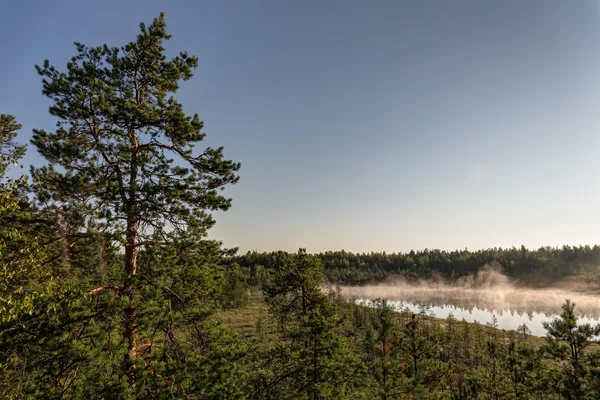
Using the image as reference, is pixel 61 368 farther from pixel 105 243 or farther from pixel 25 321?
pixel 105 243

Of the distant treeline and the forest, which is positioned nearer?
the forest

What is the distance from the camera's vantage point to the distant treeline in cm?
15725

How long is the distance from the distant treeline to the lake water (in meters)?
11.2

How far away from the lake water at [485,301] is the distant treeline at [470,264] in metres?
11.2

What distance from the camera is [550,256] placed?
16412 centimetres

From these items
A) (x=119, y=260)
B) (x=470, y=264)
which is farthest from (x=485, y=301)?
(x=119, y=260)

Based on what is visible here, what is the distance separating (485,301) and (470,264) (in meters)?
42.0

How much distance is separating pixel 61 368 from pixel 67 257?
10.3ft

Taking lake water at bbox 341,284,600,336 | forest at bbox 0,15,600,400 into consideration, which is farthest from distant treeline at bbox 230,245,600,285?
forest at bbox 0,15,600,400

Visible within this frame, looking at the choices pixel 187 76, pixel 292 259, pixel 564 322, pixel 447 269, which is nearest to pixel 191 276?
pixel 187 76

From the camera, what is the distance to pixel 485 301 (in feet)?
472

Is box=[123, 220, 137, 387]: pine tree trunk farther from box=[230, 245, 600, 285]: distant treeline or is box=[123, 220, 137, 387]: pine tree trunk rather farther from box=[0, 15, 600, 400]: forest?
box=[230, 245, 600, 285]: distant treeline

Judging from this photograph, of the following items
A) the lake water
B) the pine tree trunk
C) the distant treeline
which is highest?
the pine tree trunk

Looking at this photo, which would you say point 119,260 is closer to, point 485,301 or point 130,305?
point 130,305
